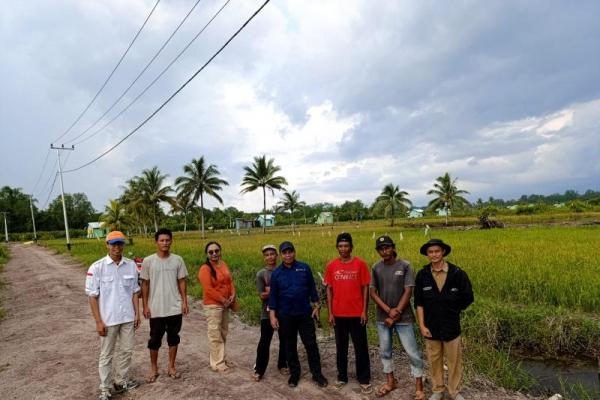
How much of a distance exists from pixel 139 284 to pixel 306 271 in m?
2.03

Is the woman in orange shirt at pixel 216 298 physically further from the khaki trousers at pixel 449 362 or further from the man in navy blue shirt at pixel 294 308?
the khaki trousers at pixel 449 362

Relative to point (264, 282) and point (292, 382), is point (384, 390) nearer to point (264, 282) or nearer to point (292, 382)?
point (292, 382)

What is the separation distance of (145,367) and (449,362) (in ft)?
12.7

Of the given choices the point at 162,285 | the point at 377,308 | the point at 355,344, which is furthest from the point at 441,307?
the point at 162,285

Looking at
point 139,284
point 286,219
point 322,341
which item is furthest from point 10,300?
point 286,219

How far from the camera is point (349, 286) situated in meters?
3.96

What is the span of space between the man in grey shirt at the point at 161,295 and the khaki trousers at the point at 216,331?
34 centimetres

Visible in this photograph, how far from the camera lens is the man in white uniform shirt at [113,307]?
13.1 ft

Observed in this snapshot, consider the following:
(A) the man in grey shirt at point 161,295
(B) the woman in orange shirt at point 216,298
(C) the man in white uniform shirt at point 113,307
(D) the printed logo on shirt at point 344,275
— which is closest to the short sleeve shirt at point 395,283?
(D) the printed logo on shirt at point 344,275

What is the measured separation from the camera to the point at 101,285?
4.05 meters

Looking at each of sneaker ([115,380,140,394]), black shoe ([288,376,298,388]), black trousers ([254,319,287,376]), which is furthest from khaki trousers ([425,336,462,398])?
sneaker ([115,380,140,394])

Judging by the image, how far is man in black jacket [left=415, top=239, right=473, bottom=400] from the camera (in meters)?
3.42

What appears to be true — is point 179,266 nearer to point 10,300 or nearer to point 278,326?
point 278,326

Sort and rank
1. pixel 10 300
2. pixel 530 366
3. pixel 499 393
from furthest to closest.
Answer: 1. pixel 10 300
2. pixel 530 366
3. pixel 499 393
